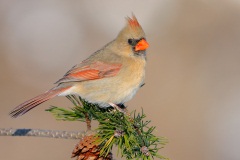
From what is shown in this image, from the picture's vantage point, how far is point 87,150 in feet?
7.75

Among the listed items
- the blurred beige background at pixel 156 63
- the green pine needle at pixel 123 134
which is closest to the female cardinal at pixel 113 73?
the green pine needle at pixel 123 134

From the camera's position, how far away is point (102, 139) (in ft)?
7.78

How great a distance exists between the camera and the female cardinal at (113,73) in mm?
3457

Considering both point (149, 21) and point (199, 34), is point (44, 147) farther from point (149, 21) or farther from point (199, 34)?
point (149, 21)

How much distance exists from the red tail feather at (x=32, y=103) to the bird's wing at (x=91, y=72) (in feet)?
0.30

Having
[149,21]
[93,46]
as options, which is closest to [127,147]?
[93,46]

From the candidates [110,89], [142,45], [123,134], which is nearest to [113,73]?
[110,89]

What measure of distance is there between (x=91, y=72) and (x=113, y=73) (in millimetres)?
149

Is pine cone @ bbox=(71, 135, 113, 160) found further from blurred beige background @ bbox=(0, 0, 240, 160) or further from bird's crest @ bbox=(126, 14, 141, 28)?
blurred beige background @ bbox=(0, 0, 240, 160)

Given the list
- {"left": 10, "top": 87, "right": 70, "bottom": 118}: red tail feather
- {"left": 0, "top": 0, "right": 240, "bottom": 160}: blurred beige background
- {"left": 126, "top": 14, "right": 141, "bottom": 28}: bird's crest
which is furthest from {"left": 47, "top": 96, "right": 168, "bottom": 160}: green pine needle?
{"left": 0, "top": 0, "right": 240, "bottom": 160}: blurred beige background

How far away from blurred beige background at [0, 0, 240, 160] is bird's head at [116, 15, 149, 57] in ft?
4.73

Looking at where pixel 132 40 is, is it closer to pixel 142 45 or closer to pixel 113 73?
pixel 142 45

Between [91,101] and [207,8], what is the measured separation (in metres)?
6.29

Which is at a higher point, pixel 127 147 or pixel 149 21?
pixel 149 21
